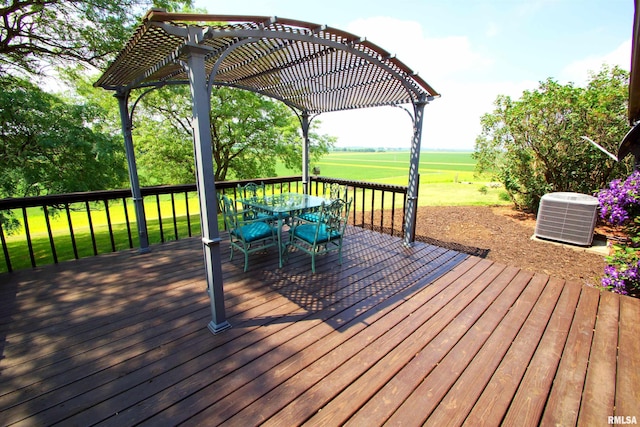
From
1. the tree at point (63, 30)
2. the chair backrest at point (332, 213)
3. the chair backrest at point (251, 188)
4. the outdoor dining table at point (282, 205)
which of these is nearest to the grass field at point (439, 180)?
the chair backrest at point (251, 188)

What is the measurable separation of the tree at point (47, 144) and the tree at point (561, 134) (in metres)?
10.8

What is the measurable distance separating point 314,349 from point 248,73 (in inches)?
139

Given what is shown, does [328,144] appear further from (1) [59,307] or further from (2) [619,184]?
(1) [59,307]

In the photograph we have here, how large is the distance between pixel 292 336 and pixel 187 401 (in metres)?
0.77

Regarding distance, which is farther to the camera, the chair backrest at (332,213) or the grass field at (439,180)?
the grass field at (439,180)

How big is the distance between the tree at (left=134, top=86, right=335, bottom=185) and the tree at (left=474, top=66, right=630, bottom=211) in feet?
24.1

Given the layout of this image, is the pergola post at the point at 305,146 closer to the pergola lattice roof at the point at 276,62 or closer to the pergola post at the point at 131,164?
the pergola lattice roof at the point at 276,62

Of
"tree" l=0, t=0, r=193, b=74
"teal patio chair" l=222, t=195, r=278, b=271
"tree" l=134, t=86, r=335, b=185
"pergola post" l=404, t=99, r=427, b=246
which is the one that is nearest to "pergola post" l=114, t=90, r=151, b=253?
"teal patio chair" l=222, t=195, r=278, b=271

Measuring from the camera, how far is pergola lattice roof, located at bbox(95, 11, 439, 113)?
6.09ft

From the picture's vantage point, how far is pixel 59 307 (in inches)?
94.2

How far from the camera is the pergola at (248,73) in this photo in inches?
71.9

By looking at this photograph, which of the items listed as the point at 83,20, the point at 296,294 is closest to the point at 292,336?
the point at 296,294

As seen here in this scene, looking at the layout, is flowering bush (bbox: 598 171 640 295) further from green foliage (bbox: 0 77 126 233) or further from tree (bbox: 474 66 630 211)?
green foliage (bbox: 0 77 126 233)

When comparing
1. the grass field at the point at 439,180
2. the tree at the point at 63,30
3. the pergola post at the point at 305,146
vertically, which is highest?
the tree at the point at 63,30
